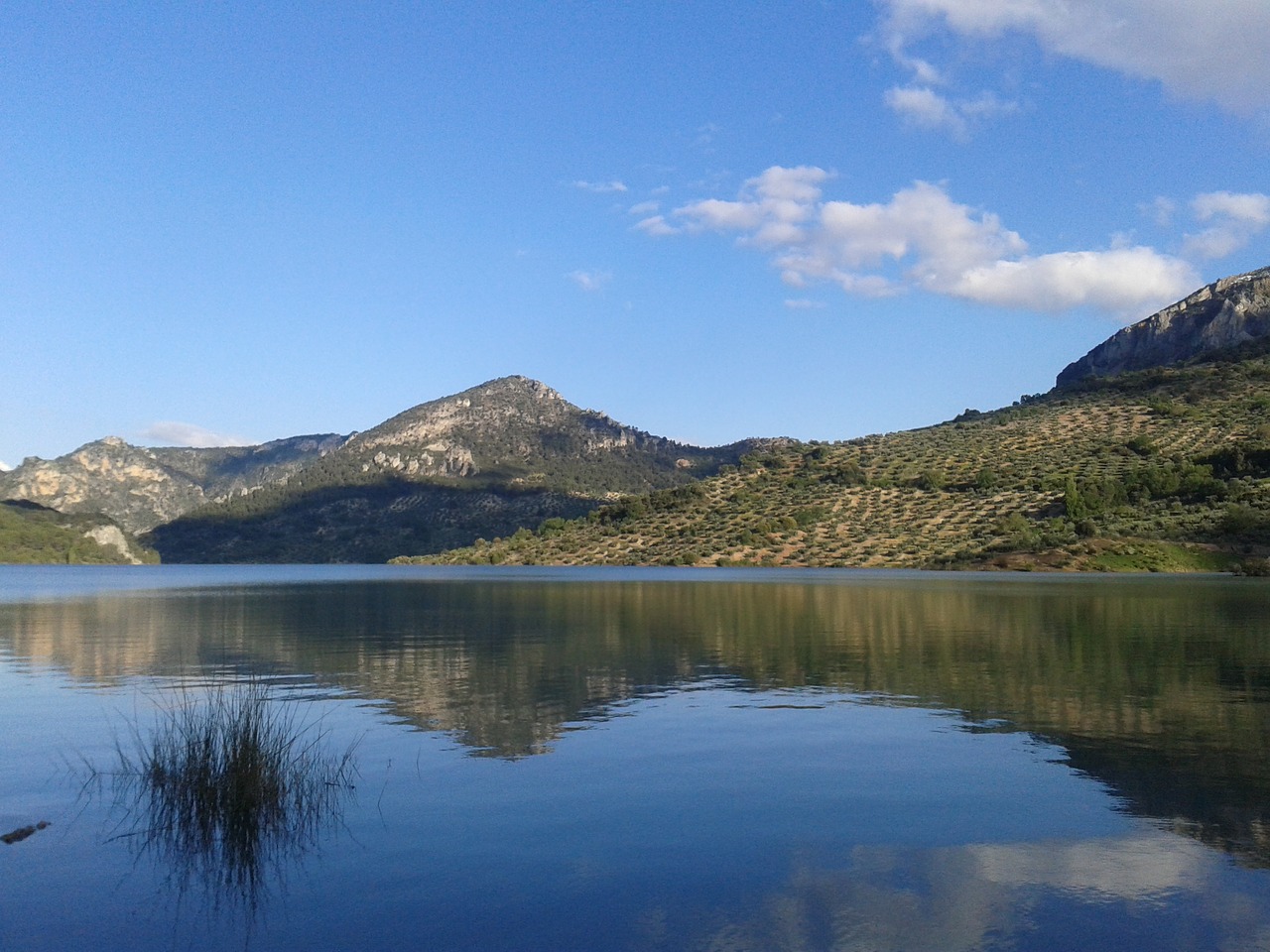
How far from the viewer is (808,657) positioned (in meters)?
27.8

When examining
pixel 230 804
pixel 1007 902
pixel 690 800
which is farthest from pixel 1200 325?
pixel 230 804

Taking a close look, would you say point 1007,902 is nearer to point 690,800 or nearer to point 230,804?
point 690,800

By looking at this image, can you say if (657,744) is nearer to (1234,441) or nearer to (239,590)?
(239,590)

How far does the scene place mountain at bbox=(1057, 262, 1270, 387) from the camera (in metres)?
166

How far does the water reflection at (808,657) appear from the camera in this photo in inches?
616

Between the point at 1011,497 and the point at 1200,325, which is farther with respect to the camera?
the point at 1200,325

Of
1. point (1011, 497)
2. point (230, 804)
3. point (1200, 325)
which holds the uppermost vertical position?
point (1200, 325)

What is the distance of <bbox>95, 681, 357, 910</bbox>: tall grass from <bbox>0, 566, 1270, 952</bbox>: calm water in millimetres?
96

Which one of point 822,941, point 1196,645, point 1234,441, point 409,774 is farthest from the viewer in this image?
point 1234,441

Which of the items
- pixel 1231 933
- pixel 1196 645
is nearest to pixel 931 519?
pixel 1196 645

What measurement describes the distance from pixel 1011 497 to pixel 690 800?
86469 mm

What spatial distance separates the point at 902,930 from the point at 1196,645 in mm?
23836

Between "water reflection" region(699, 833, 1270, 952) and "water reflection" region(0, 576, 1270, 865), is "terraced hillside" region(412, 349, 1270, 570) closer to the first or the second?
"water reflection" region(0, 576, 1270, 865)

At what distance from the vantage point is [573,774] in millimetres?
14086
